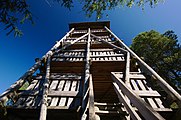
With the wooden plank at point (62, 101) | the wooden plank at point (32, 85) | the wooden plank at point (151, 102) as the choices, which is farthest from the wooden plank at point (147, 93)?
the wooden plank at point (32, 85)

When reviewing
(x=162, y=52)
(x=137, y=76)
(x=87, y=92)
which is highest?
(x=162, y=52)

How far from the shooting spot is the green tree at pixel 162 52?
10376 mm

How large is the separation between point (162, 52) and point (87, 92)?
9562mm

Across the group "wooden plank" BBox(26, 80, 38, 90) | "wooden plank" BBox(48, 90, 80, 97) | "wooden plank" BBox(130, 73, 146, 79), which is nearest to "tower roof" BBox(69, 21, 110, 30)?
"wooden plank" BBox(130, 73, 146, 79)

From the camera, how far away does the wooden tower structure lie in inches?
126

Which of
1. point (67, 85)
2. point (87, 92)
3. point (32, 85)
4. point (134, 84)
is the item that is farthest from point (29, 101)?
point (134, 84)

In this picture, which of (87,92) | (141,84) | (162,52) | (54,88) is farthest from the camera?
(162,52)

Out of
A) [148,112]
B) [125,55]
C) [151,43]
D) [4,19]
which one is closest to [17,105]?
[4,19]

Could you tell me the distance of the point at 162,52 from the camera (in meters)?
11.5

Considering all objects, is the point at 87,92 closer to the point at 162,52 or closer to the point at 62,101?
the point at 62,101

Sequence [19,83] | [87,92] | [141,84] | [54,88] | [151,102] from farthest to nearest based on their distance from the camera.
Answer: [141,84]
[54,88]
[19,83]
[151,102]
[87,92]

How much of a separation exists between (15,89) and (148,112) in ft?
10.8

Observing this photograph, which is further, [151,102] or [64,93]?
[64,93]

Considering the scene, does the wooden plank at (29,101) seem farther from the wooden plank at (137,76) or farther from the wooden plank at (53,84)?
the wooden plank at (137,76)
